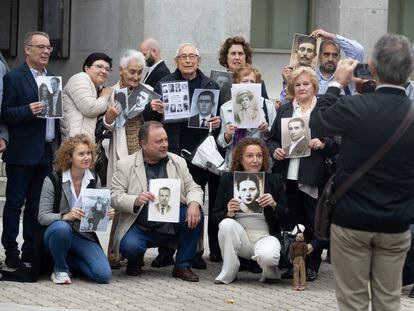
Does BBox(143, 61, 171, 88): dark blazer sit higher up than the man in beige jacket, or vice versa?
BBox(143, 61, 171, 88): dark blazer

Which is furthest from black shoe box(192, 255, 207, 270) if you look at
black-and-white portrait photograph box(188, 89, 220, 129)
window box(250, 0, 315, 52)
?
window box(250, 0, 315, 52)

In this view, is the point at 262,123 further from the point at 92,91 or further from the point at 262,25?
the point at 262,25

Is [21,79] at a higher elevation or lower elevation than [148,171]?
higher

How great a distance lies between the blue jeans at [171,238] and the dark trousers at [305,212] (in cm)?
85

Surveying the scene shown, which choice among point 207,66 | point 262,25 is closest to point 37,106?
point 207,66

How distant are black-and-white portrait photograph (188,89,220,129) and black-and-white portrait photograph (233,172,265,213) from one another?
2.88 ft

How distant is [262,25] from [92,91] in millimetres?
6001

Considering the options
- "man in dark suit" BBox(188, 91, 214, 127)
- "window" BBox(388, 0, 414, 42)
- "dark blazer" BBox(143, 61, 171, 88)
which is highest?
"window" BBox(388, 0, 414, 42)

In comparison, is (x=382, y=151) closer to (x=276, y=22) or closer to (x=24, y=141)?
(x=24, y=141)

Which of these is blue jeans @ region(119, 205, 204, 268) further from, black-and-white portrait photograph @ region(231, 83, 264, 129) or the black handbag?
the black handbag

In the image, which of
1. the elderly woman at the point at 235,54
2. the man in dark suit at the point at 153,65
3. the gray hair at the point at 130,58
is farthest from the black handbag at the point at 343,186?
the man in dark suit at the point at 153,65

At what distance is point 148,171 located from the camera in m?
10.2

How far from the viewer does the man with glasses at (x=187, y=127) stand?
10703 millimetres

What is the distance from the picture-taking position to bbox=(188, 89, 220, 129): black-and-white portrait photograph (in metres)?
10.7
